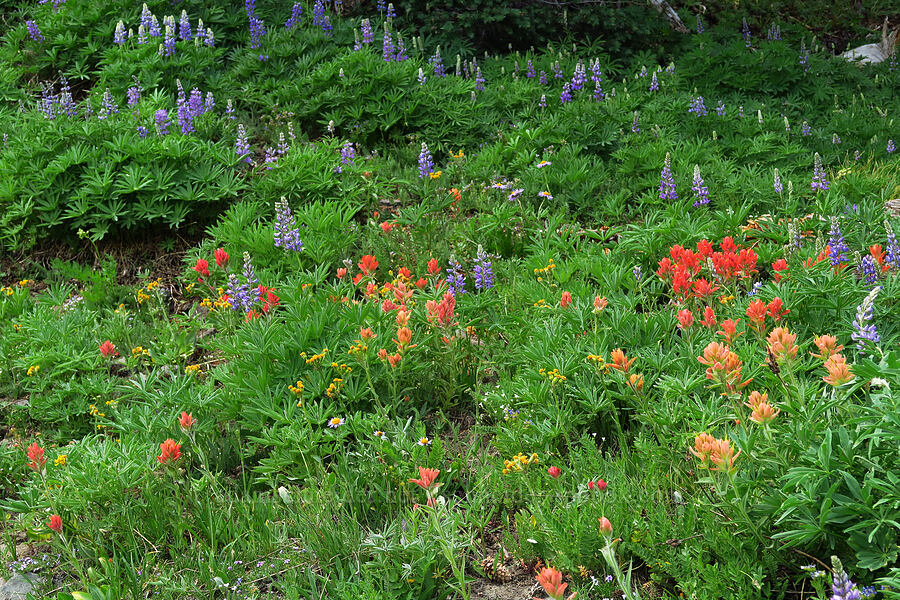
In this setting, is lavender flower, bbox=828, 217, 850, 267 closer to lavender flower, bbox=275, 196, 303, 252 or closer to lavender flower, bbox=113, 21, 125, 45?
lavender flower, bbox=275, 196, 303, 252

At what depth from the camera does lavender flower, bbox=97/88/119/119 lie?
6.98 meters

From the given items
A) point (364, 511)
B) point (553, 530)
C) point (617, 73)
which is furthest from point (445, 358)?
point (617, 73)

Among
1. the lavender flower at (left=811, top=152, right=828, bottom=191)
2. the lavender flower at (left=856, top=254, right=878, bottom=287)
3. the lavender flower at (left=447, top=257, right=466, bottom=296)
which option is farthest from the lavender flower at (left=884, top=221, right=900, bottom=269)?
the lavender flower at (left=447, top=257, right=466, bottom=296)

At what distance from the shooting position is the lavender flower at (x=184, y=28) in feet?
26.8

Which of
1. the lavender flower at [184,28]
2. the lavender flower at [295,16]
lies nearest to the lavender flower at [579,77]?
the lavender flower at [295,16]

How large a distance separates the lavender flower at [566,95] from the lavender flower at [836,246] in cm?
418

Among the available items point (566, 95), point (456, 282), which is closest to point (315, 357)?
point (456, 282)

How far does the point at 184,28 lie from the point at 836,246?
7331mm

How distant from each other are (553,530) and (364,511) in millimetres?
909

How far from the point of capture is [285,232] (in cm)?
532

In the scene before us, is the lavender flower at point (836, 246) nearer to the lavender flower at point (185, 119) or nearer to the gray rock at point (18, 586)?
the gray rock at point (18, 586)

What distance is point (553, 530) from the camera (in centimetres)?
277

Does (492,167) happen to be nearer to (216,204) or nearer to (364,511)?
(216,204)

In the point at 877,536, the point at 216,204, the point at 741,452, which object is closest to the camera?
the point at 877,536
